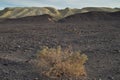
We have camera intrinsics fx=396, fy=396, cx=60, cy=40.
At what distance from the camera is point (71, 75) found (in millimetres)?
12680

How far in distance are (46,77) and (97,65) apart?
270 centimetres

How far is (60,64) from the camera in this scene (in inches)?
500

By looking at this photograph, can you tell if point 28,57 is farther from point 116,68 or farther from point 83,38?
point 83,38

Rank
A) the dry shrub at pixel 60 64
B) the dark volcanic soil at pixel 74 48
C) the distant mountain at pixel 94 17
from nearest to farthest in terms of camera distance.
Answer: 1. the dry shrub at pixel 60 64
2. the dark volcanic soil at pixel 74 48
3. the distant mountain at pixel 94 17

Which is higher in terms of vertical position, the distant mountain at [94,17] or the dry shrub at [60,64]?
the dry shrub at [60,64]

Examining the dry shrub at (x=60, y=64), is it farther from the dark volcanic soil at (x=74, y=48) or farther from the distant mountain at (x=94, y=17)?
the distant mountain at (x=94, y=17)

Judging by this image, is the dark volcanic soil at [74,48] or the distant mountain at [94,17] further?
the distant mountain at [94,17]

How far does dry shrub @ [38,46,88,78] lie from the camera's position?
12.6m

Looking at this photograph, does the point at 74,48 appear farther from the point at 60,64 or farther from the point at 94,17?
the point at 94,17

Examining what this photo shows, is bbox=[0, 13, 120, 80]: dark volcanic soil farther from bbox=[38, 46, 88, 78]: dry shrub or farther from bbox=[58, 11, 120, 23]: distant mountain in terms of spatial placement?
bbox=[58, 11, 120, 23]: distant mountain

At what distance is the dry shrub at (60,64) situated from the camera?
→ 12625mm

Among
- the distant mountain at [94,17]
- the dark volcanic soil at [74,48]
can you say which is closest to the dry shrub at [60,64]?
the dark volcanic soil at [74,48]

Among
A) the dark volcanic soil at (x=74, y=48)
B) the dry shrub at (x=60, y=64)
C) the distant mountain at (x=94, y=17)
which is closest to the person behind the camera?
the dry shrub at (x=60, y=64)

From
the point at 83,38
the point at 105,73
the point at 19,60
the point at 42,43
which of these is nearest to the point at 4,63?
the point at 19,60
